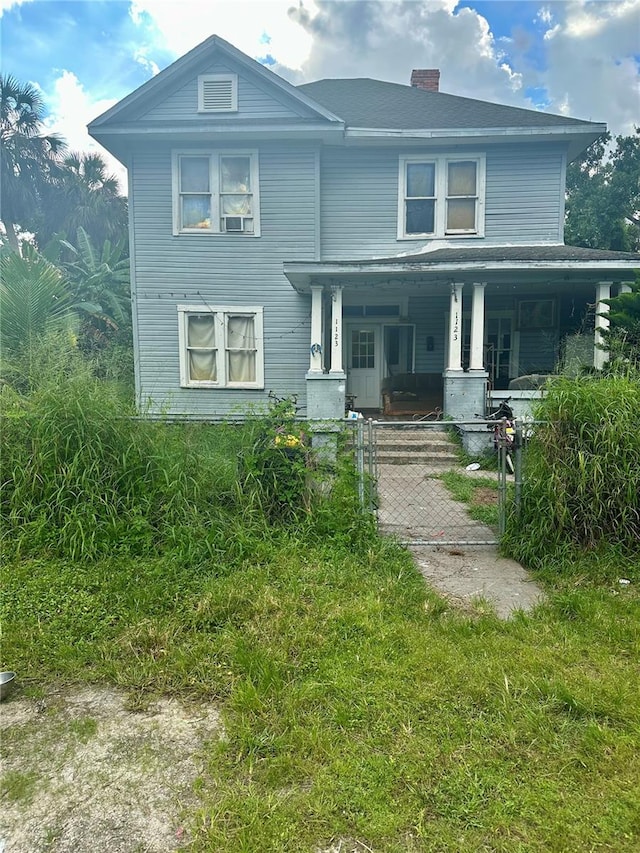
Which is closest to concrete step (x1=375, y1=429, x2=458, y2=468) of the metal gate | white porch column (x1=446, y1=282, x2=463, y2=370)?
the metal gate

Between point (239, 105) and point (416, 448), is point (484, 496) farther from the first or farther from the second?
point (239, 105)

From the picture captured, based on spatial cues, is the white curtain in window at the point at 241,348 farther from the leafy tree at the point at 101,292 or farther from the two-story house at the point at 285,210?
the leafy tree at the point at 101,292

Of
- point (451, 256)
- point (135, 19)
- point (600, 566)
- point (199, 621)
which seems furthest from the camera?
point (451, 256)

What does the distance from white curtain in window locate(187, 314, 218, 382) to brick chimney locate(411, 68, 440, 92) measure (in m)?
9.62

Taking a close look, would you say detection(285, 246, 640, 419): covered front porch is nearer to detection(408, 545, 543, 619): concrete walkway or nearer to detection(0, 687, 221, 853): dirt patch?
detection(408, 545, 543, 619): concrete walkway

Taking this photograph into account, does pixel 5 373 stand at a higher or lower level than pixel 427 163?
lower

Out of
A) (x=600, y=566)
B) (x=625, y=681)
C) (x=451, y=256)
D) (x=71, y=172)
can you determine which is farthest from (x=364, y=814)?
(x=71, y=172)

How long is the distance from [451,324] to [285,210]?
4459 millimetres

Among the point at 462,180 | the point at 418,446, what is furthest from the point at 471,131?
the point at 418,446

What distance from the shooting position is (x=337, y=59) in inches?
585

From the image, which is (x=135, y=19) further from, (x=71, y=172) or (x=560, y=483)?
(x=71, y=172)

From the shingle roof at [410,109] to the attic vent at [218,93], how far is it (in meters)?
2.50

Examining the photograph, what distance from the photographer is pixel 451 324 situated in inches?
370

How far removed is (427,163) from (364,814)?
11820 millimetres
